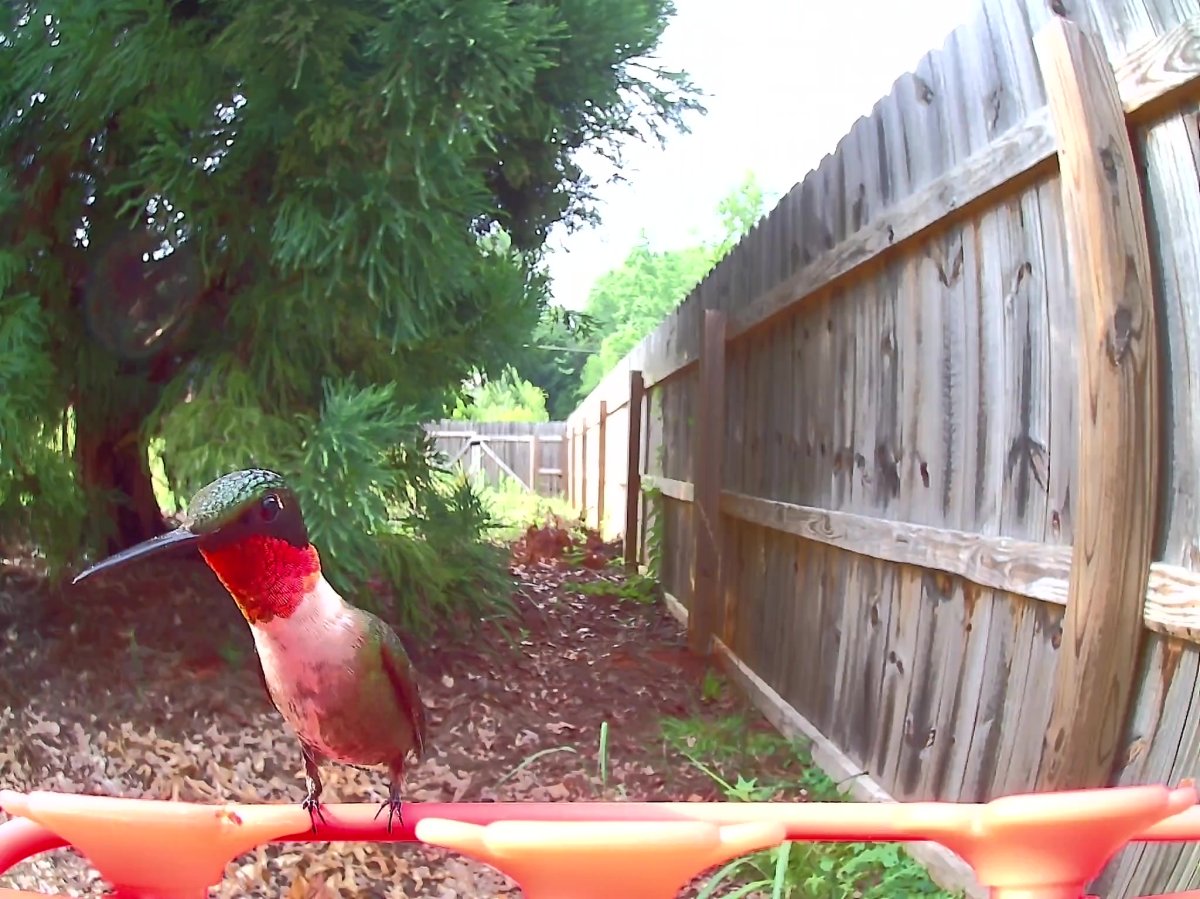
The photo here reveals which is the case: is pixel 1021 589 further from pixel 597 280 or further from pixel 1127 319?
pixel 597 280

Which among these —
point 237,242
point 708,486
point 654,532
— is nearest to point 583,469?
point 654,532

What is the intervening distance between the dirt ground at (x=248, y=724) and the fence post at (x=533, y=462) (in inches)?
237

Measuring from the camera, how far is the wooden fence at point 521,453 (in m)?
7.43

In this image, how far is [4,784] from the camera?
1.97m

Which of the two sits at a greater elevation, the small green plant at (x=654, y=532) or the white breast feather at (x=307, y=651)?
the white breast feather at (x=307, y=651)

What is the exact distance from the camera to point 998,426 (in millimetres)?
1512

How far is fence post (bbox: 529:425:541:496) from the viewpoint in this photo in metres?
9.02

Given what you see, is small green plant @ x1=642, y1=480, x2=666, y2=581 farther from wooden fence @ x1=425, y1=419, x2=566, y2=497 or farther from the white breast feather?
the white breast feather

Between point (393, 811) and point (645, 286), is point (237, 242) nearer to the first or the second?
point (393, 811)

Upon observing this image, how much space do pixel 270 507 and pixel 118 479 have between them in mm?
2218

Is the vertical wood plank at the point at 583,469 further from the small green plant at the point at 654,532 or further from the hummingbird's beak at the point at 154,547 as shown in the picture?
the hummingbird's beak at the point at 154,547

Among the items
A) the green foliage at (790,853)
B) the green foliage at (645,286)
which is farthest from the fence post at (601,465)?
the green foliage at (790,853)

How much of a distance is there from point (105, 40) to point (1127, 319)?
203cm

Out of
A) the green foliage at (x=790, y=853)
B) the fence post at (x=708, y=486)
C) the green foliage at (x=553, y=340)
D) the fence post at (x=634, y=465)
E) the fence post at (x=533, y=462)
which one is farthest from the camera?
the fence post at (x=533, y=462)
